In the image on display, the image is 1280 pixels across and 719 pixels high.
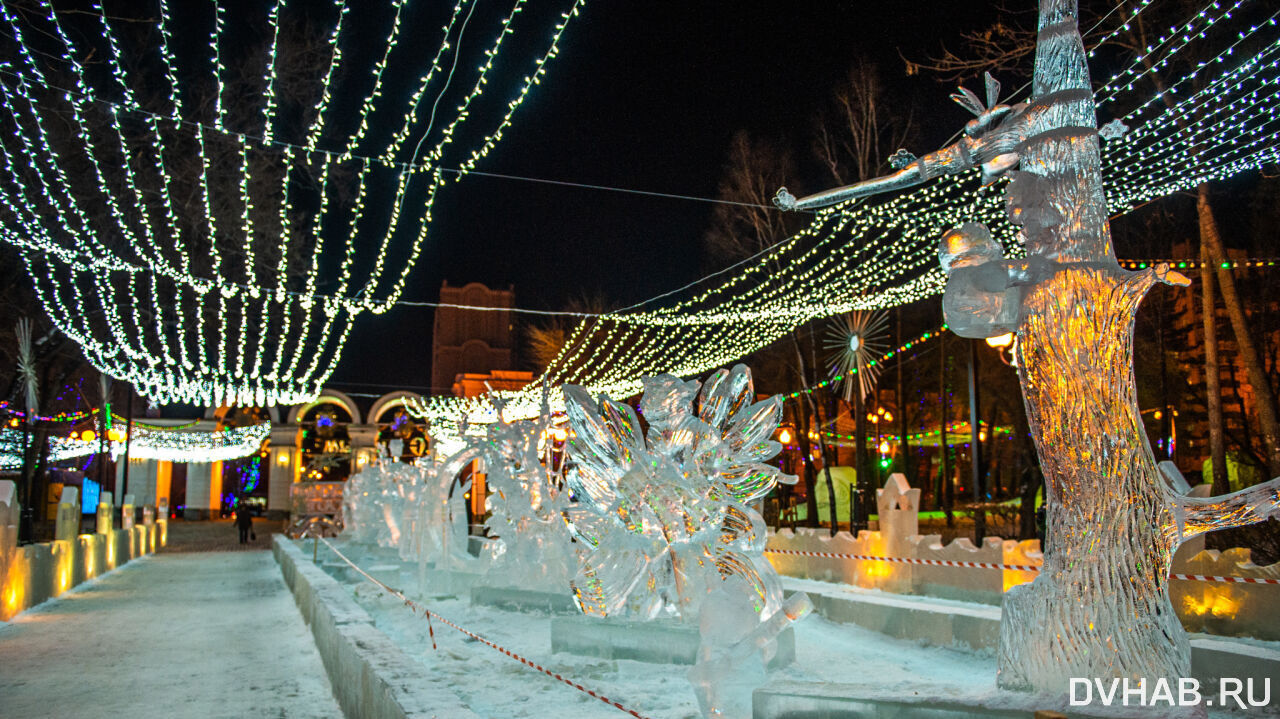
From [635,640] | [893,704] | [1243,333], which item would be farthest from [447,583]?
[1243,333]

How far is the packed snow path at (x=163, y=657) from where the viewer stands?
584cm

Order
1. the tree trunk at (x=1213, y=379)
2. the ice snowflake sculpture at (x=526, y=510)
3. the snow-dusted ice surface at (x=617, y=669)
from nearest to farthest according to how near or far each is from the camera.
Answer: the snow-dusted ice surface at (x=617, y=669) → the ice snowflake sculpture at (x=526, y=510) → the tree trunk at (x=1213, y=379)

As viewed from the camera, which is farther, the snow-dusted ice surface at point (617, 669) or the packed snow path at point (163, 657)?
the packed snow path at point (163, 657)

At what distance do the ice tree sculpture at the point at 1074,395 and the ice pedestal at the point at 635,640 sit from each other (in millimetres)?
2723

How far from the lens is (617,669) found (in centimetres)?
683

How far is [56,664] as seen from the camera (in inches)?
284

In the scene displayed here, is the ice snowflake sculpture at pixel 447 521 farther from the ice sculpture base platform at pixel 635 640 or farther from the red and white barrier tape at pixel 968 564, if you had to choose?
the ice sculpture base platform at pixel 635 640

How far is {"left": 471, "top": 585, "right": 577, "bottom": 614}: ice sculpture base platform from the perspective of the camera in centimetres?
980

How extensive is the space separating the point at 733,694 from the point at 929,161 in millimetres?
2658

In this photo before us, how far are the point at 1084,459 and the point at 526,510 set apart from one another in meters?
7.55

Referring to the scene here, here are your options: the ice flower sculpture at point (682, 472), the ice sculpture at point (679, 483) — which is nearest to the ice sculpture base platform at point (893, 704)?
the ice sculpture at point (679, 483)

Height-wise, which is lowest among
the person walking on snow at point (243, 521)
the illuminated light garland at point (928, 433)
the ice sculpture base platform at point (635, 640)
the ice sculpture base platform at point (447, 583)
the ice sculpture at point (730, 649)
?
the person walking on snow at point (243, 521)

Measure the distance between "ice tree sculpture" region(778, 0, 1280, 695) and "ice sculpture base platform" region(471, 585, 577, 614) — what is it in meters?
6.15

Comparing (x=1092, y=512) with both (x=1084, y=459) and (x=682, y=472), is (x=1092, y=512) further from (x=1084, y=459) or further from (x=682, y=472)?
(x=682, y=472)
